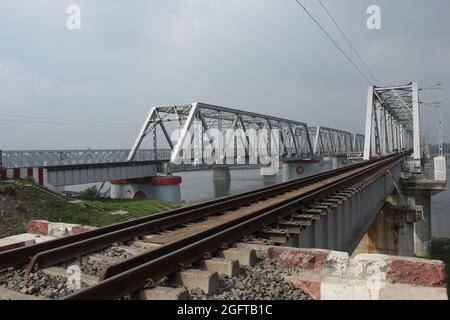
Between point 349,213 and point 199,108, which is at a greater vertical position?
point 199,108

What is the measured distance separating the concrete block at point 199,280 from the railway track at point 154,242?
0.54ft

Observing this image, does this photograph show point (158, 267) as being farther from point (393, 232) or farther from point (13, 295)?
point (393, 232)

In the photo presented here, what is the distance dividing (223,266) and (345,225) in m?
7.26

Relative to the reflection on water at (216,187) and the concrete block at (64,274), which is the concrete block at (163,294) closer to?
the concrete block at (64,274)

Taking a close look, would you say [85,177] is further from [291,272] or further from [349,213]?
[291,272]

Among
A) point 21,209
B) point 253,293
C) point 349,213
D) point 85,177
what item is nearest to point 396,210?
point 349,213

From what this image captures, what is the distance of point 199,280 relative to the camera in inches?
161

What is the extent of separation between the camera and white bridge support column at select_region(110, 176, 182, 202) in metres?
35.2

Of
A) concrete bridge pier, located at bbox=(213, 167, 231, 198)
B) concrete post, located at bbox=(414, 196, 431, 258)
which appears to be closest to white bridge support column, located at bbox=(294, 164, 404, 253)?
concrete post, located at bbox=(414, 196, 431, 258)

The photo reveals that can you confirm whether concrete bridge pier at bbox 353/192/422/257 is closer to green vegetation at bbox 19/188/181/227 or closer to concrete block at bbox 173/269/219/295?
green vegetation at bbox 19/188/181/227

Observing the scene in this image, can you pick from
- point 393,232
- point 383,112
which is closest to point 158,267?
point 393,232
